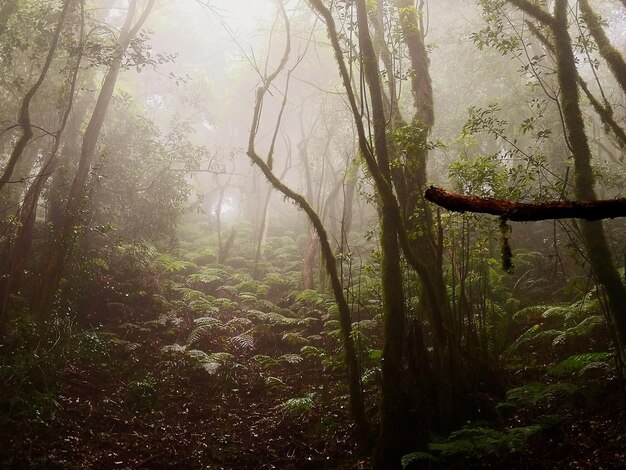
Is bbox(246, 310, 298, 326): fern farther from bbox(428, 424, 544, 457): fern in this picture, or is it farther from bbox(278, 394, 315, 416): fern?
bbox(428, 424, 544, 457): fern

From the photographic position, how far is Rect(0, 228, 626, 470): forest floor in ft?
15.1

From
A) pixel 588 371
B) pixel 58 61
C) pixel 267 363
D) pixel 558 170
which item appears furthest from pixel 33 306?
pixel 558 170

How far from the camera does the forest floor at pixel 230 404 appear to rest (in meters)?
4.59

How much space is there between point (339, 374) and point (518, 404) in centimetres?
334

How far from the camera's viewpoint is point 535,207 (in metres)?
1.92

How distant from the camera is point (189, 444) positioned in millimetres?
6008

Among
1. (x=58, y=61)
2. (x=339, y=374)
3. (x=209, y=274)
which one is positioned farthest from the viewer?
(x=209, y=274)

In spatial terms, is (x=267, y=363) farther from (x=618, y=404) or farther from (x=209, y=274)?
(x=209, y=274)

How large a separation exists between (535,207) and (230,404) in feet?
21.7

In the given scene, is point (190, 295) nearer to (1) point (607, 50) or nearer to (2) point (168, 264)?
(2) point (168, 264)

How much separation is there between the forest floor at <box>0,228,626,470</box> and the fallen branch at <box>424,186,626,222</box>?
3019 millimetres

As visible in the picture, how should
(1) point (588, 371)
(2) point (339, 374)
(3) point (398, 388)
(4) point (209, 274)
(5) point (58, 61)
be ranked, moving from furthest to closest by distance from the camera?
1. (4) point (209, 274)
2. (5) point (58, 61)
3. (2) point (339, 374)
4. (1) point (588, 371)
5. (3) point (398, 388)

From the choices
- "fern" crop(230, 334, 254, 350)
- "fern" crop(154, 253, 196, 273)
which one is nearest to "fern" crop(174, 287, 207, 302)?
"fern" crop(154, 253, 196, 273)

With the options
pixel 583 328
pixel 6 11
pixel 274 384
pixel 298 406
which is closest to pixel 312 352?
pixel 274 384
